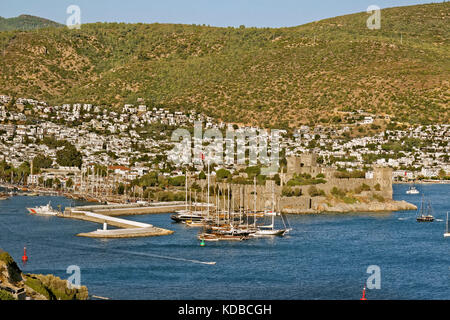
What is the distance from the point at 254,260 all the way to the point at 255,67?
72.3 meters

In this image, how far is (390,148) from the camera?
8306 cm

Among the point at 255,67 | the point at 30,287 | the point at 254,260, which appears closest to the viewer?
the point at 30,287

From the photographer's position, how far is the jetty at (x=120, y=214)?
38969 mm

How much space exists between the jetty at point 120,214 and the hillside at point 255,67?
37900mm

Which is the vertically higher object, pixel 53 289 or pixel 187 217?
pixel 187 217

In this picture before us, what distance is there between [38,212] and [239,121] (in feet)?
145

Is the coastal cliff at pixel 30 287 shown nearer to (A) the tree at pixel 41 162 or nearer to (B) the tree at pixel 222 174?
(B) the tree at pixel 222 174

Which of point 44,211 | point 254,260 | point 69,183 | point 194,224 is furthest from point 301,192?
point 69,183

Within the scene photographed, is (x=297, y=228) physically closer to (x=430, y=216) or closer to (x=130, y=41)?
(x=430, y=216)

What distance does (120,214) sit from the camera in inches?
1981

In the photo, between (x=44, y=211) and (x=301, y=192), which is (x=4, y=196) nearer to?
(x=44, y=211)

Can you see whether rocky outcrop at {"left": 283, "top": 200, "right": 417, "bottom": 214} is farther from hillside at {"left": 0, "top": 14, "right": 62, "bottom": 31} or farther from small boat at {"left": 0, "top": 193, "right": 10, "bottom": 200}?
hillside at {"left": 0, "top": 14, "right": 62, "bottom": 31}
